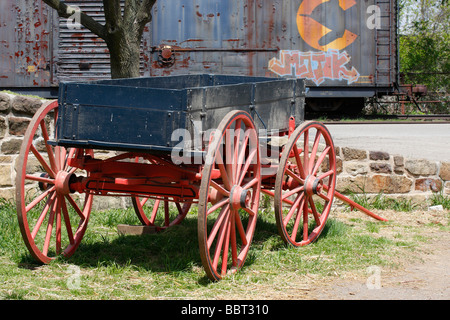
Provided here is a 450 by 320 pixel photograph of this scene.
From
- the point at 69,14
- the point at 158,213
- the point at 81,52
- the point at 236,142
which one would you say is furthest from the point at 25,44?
the point at 236,142

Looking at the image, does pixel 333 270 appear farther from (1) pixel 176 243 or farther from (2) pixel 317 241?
(1) pixel 176 243

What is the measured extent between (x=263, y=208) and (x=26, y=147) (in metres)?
3.42

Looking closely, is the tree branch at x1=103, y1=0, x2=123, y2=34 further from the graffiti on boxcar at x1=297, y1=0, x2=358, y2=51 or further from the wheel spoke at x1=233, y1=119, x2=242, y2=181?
the graffiti on boxcar at x1=297, y1=0, x2=358, y2=51

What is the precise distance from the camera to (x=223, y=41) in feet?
49.9

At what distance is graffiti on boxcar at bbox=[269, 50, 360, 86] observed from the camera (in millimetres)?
15352

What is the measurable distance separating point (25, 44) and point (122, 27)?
8762 mm

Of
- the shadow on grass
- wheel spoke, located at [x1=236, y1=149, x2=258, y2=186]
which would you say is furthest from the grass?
wheel spoke, located at [x1=236, y1=149, x2=258, y2=186]

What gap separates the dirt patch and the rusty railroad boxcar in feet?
32.5

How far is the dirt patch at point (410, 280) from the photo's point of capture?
4.12 metres

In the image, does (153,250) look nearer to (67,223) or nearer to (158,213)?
(67,223)

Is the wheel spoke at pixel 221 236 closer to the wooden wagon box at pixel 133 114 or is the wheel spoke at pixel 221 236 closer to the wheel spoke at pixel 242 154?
the wheel spoke at pixel 242 154

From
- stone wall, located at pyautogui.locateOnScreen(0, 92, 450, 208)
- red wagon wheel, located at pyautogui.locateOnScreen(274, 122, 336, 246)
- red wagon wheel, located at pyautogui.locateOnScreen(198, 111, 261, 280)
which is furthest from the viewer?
stone wall, located at pyautogui.locateOnScreen(0, 92, 450, 208)

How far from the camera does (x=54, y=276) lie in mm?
4500

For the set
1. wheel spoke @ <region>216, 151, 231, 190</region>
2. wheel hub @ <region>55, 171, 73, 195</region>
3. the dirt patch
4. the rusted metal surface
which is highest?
the rusted metal surface
